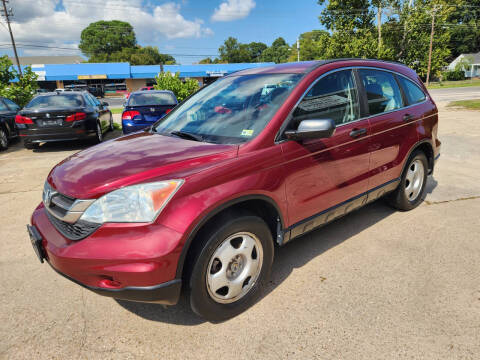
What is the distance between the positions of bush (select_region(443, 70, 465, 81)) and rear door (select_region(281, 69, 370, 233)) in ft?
210

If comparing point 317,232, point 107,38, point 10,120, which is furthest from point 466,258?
point 107,38

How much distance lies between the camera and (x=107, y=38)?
97.2 meters

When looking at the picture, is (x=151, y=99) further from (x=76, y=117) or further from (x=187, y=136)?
(x=187, y=136)

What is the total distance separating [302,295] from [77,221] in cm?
179

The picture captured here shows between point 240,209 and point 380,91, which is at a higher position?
point 380,91

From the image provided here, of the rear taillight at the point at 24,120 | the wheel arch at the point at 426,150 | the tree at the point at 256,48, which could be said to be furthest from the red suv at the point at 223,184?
the tree at the point at 256,48

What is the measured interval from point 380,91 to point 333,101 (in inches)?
34.8

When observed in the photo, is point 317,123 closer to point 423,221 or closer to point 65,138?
point 423,221

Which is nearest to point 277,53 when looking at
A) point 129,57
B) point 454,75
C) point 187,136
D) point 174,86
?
point 129,57

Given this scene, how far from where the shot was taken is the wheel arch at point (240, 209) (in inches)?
81.7

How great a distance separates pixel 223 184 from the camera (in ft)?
7.27

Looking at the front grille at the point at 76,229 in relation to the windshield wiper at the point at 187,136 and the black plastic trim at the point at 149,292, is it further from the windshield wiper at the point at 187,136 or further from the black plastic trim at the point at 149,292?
the windshield wiper at the point at 187,136

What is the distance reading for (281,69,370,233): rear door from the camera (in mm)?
2684

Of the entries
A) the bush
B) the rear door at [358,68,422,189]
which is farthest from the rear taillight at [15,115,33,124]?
the bush
